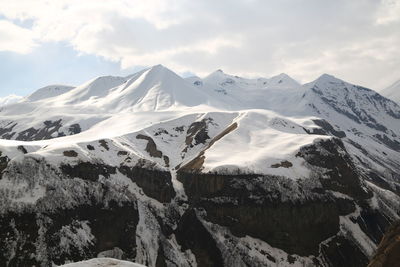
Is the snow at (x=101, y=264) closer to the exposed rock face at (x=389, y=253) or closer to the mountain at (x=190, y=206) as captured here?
the exposed rock face at (x=389, y=253)

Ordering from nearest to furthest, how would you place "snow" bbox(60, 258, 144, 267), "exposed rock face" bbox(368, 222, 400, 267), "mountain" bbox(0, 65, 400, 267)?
"exposed rock face" bbox(368, 222, 400, 267) < "snow" bbox(60, 258, 144, 267) < "mountain" bbox(0, 65, 400, 267)

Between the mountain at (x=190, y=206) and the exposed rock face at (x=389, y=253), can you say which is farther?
the mountain at (x=190, y=206)

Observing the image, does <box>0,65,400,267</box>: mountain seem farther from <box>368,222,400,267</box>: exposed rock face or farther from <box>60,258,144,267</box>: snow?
<box>368,222,400,267</box>: exposed rock face

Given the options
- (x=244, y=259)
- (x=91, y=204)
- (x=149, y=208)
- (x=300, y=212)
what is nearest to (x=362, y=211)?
(x=300, y=212)

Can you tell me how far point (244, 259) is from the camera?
292ft

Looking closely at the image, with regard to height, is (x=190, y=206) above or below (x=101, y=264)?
below

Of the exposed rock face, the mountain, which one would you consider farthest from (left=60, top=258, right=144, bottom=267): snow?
the mountain

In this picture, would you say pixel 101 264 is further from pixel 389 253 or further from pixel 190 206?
pixel 190 206

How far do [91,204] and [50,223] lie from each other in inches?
407

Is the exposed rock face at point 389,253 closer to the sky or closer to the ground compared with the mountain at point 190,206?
closer to the sky

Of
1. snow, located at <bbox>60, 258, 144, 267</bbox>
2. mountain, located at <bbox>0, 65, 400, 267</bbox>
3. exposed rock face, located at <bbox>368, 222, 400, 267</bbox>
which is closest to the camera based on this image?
exposed rock face, located at <bbox>368, 222, 400, 267</bbox>

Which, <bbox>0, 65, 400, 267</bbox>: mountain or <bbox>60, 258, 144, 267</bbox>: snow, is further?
<bbox>0, 65, 400, 267</bbox>: mountain

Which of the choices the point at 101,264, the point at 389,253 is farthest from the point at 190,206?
the point at 389,253

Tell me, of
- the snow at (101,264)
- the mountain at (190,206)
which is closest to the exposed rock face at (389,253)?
the snow at (101,264)
